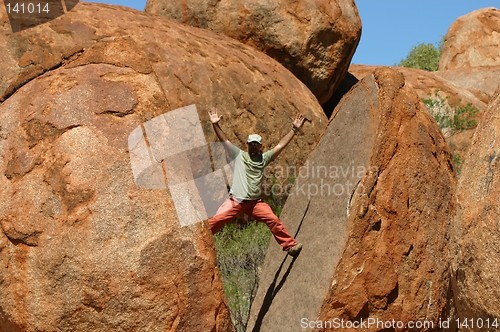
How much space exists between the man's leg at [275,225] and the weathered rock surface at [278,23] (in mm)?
5556

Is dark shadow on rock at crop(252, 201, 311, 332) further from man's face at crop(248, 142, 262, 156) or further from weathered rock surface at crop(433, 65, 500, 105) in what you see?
weathered rock surface at crop(433, 65, 500, 105)

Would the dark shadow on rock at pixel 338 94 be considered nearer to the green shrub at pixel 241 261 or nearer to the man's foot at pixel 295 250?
the green shrub at pixel 241 261

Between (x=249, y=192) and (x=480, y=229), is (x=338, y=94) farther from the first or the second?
(x=480, y=229)

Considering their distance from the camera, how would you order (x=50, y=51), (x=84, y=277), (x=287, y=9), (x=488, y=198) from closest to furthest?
(x=488, y=198), (x=84, y=277), (x=50, y=51), (x=287, y=9)

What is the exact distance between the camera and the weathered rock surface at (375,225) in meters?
6.01

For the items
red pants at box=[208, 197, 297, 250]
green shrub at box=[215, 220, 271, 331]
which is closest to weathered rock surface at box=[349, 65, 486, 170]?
green shrub at box=[215, 220, 271, 331]

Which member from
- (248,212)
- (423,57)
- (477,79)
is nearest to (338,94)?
(477,79)

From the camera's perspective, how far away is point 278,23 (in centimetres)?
1220

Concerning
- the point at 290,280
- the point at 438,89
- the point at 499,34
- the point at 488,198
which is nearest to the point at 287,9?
the point at 438,89

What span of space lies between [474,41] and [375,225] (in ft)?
50.4

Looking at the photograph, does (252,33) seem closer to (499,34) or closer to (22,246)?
(22,246)

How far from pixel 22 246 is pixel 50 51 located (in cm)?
462

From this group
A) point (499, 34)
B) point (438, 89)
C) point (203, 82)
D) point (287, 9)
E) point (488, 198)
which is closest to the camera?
point (488, 198)

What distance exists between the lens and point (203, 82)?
10.2 m
